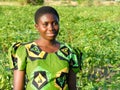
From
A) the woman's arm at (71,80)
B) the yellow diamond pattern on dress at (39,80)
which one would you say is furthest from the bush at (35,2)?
the yellow diamond pattern on dress at (39,80)

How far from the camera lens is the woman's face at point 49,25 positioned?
2.46 m

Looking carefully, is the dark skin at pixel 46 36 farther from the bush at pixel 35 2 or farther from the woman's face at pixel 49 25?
the bush at pixel 35 2

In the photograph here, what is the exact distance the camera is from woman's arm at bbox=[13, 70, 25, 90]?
2472mm

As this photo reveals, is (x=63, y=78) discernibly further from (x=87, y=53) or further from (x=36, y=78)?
(x=87, y=53)

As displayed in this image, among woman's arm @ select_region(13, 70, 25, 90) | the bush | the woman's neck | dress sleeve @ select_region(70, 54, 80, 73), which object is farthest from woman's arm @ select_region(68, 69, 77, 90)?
the bush

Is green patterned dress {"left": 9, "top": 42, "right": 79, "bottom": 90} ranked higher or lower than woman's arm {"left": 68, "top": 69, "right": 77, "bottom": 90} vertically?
higher

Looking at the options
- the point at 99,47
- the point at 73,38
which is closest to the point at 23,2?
the point at 73,38

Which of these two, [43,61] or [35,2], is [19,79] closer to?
[43,61]

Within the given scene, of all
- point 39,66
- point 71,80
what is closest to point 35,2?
point 71,80

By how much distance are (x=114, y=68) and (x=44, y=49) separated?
1.75 m

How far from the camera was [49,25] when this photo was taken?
8.09ft

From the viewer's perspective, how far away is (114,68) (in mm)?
4094

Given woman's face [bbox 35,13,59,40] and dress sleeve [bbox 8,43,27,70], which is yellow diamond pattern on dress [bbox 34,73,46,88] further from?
woman's face [bbox 35,13,59,40]

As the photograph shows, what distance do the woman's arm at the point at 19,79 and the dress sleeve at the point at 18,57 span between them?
34mm
